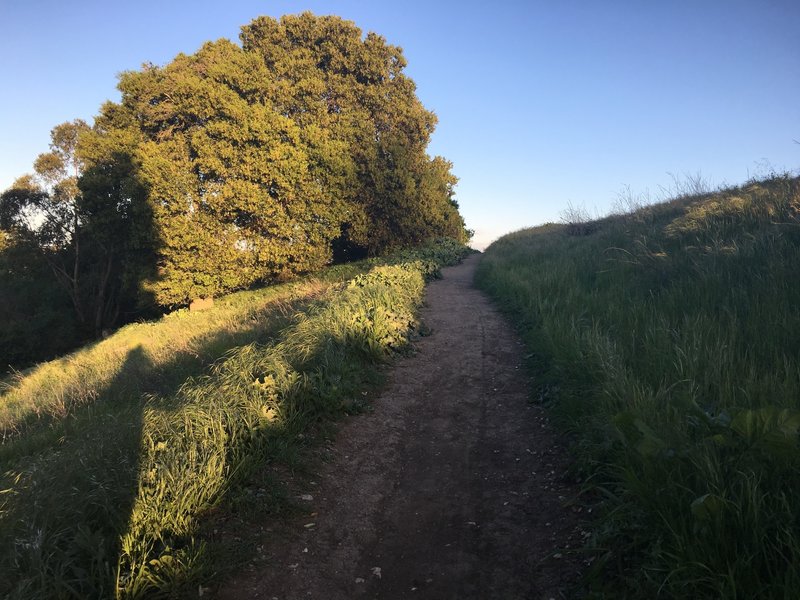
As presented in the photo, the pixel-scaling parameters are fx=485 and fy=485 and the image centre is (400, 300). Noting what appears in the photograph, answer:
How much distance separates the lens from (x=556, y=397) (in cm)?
497

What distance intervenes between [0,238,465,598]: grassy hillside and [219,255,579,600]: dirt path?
1.54 ft

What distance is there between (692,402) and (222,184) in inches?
774

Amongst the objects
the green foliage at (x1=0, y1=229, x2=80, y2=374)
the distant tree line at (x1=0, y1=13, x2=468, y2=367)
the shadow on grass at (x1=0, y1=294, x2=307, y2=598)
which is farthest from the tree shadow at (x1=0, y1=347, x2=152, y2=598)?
the green foliage at (x1=0, y1=229, x2=80, y2=374)

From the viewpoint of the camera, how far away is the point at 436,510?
3.58 metres

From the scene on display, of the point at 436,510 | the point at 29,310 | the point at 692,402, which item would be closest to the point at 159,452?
the point at 436,510

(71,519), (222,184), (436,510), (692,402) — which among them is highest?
(222,184)

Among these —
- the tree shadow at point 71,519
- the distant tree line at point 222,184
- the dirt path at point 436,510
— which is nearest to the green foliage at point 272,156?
the distant tree line at point 222,184

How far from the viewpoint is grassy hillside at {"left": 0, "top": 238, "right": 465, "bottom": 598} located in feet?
8.50

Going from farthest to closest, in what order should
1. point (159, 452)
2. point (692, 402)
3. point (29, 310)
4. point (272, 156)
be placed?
1. point (29, 310)
2. point (272, 156)
3. point (159, 452)
4. point (692, 402)

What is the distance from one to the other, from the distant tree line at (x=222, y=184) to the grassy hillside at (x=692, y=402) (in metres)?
14.6

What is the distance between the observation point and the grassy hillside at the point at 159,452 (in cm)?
259

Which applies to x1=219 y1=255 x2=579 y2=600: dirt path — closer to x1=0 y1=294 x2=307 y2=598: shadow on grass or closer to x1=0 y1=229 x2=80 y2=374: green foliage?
x1=0 y1=294 x2=307 y2=598: shadow on grass

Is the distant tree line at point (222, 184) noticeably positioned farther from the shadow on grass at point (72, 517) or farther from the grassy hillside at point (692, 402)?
the shadow on grass at point (72, 517)

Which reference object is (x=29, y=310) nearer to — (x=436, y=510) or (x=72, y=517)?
(x=72, y=517)
